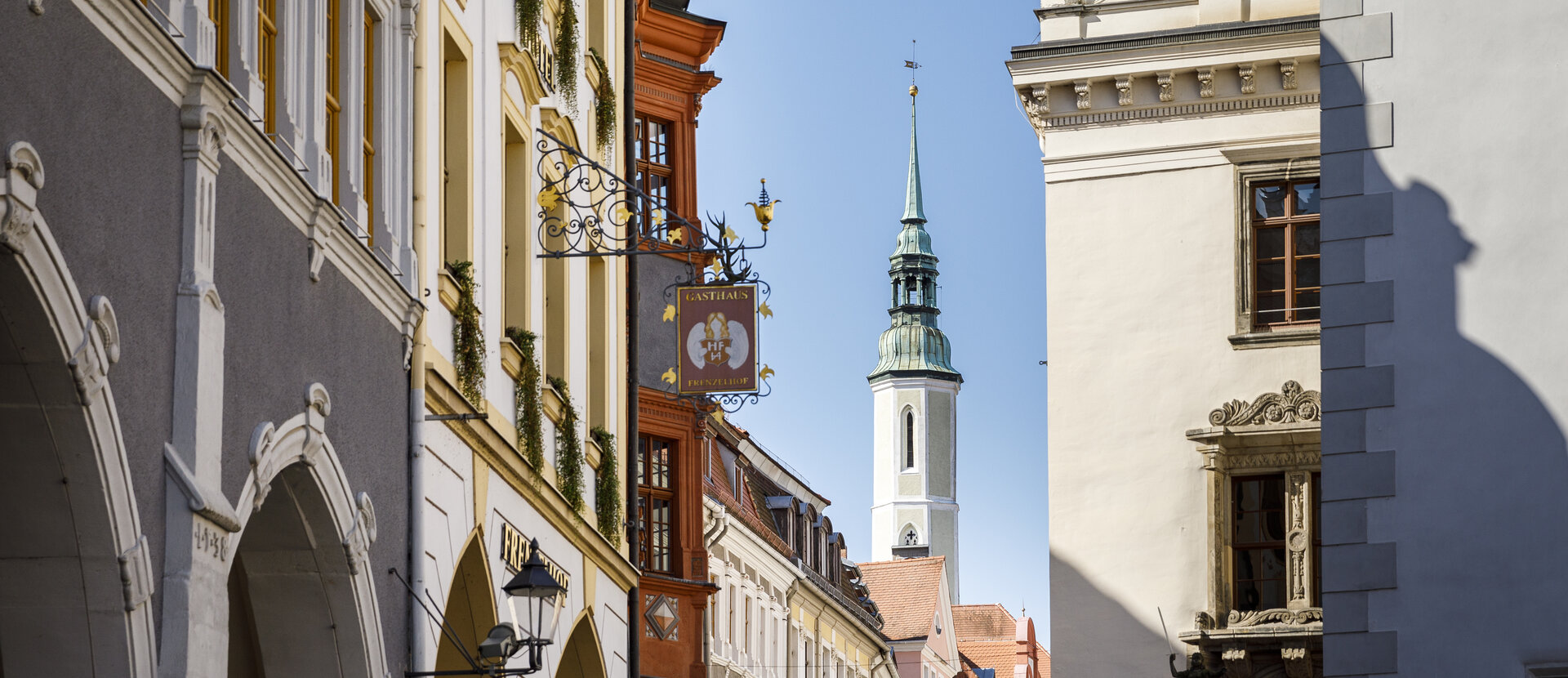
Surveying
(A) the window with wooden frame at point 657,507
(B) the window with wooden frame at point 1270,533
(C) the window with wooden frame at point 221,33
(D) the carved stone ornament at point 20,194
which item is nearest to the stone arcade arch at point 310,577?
(C) the window with wooden frame at point 221,33

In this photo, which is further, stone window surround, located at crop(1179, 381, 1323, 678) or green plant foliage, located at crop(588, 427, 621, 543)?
stone window surround, located at crop(1179, 381, 1323, 678)

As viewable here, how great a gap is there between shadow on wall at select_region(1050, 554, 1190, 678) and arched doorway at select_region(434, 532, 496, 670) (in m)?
12.3

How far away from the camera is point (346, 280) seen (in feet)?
39.1

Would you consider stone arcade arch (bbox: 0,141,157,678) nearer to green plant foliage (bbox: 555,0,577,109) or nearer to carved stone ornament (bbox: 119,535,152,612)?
carved stone ornament (bbox: 119,535,152,612)

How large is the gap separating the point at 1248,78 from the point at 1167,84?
1.02m

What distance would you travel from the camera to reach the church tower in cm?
12781

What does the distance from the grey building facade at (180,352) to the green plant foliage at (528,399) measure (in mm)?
4277

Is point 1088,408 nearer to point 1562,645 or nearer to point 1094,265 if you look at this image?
point 1094,265

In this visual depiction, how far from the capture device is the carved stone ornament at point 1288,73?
26781mm

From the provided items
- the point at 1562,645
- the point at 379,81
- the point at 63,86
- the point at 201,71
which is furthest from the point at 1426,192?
the point at 63,86

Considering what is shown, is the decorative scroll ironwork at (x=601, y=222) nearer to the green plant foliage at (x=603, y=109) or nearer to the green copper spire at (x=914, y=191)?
the green plant foliage at (x=603, y=109)

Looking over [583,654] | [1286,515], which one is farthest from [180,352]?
[1286,515]

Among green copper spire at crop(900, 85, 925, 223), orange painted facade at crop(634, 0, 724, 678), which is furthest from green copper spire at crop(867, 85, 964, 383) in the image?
orange painted facade at crop(634, 0, 724, 678)

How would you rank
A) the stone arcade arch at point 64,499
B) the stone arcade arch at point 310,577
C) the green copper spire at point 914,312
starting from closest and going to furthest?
the stone arcade arch at point 64,499 < the stone arcade arch at point 310,577 < the green copper spire at point 914,312
